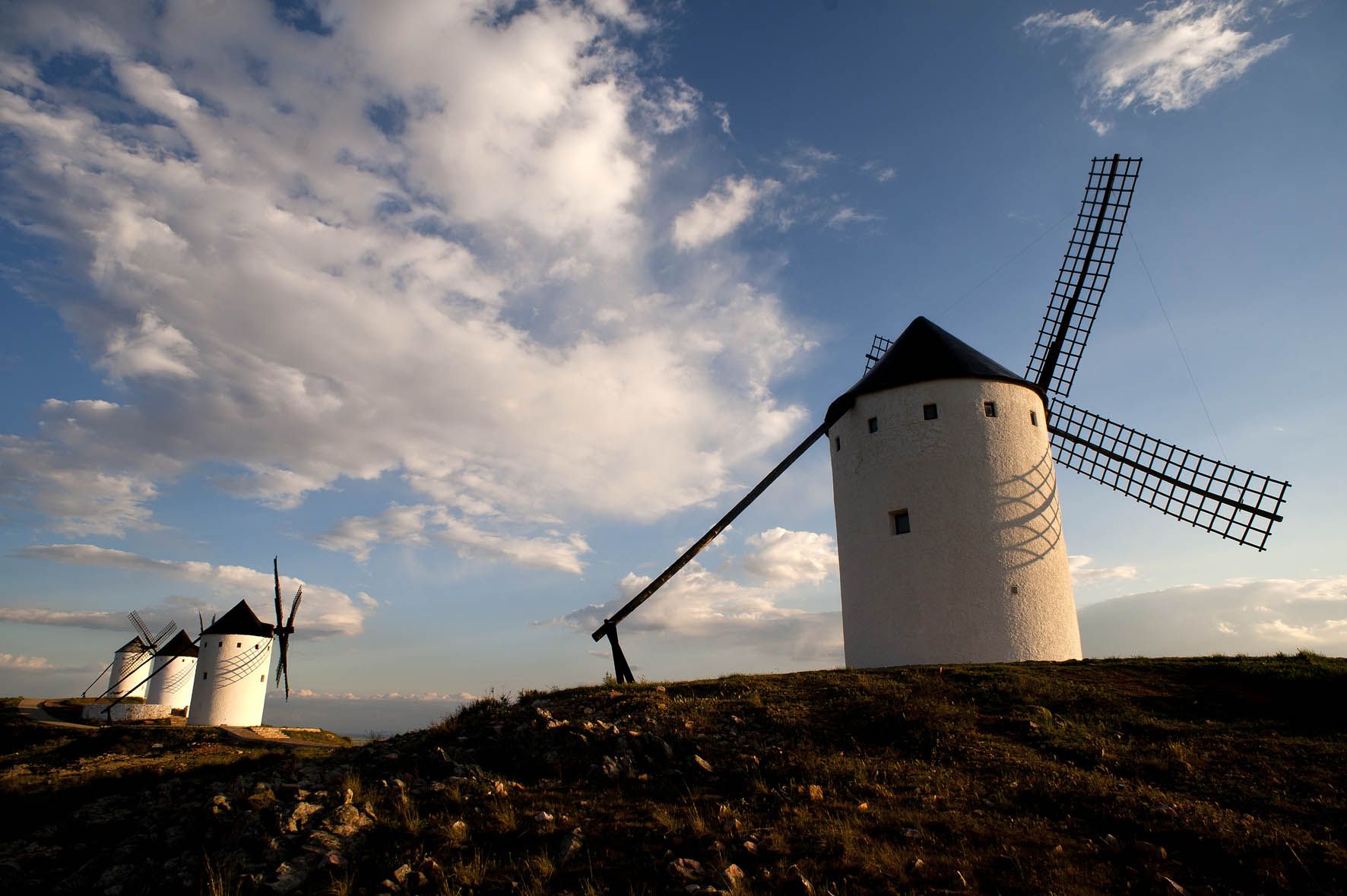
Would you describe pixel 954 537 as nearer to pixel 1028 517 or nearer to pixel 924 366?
pixel 1028 517

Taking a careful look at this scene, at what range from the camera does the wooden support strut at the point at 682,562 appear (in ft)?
61.5

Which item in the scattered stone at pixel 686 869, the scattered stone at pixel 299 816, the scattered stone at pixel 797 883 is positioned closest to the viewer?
the scattered stone at pixel 797 883

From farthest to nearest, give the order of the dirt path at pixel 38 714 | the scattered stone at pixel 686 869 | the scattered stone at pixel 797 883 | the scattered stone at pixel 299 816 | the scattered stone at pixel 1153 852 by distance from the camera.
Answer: the dirt path at pixel 38 714 → the scattered stone at pixel 299 816 → the scattered stone at pixel 1153 852 → the scattered stone at pixel 686 869 → the scattered stone at pixel 797 883

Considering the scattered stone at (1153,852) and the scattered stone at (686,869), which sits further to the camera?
the scattered stone at (1153,852)

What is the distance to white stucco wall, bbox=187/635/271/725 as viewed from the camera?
43.6 meters

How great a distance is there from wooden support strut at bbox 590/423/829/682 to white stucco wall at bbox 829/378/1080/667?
5.46 ft

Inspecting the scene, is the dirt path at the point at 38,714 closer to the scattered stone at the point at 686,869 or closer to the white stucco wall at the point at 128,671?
the white stucco wall at the point at 128,671

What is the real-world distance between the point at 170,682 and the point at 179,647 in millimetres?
2345

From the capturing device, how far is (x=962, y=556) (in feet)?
61.4

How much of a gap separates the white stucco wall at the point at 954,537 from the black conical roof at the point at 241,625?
39770 millimetres

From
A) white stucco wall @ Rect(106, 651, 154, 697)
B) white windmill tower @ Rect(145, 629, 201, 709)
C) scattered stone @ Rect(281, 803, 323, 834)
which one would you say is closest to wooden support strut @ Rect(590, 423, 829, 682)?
scattered stone @ Rect(281, 803, 323, 834)

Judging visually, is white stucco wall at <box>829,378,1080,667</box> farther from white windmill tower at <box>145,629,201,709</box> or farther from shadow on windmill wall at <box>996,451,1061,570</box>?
white windmill tower at <box>145,629,201,709</box>

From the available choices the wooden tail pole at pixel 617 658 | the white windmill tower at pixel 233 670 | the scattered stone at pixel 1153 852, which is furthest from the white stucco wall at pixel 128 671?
the scattered stone at pixel 1153 852

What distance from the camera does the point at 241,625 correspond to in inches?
1790
